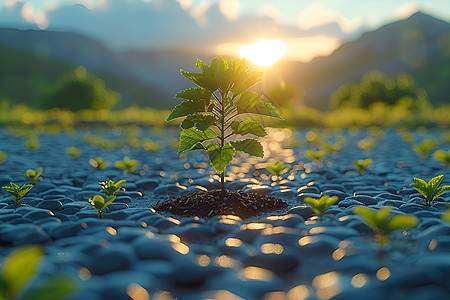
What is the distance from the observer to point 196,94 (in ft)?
9.25

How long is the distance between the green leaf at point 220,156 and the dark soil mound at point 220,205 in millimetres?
329

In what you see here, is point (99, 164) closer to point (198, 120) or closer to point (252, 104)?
point (198, 120)

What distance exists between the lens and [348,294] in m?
1.61

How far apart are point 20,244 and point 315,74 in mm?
112056

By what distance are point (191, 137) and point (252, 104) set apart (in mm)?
511

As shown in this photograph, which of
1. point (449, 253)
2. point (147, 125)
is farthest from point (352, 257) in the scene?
point (147, 125)

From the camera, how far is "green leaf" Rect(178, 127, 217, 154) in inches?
110

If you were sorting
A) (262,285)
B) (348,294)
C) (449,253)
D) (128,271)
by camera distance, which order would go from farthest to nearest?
(449,253) < (128,271) < (262,285) < (348,294)

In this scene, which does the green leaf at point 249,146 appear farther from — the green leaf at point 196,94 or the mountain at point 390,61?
the mountain at point 390,61

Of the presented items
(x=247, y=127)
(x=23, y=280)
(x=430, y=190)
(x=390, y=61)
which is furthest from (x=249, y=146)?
(x=390, y=61)

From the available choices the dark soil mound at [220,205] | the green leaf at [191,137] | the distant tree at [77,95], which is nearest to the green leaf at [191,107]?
the green leaf at [191,137]

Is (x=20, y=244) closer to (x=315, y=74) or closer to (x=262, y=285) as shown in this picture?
(x=262, y=285)

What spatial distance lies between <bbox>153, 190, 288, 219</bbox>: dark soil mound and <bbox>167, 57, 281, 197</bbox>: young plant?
0.30 metres

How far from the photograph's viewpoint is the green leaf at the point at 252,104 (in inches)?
110
